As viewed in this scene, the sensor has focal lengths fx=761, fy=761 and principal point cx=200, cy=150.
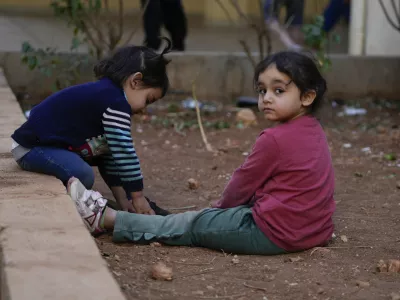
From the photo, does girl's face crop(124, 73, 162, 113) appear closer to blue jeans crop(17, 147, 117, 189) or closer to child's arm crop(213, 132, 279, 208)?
blue jeans crop(17, 147, 117, 189)

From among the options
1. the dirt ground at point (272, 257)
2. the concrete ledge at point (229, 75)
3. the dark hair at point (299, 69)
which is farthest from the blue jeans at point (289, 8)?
the dark hair at point (299, 69)

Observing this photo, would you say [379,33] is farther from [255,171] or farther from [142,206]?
[255,171]

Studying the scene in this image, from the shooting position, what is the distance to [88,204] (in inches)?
141

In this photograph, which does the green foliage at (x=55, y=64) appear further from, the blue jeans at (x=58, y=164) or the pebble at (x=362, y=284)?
the pebble at (x=362, y=284)

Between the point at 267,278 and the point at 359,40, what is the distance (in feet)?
22.5

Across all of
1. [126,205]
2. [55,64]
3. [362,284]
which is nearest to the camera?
[362,284]

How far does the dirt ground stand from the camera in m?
2.93

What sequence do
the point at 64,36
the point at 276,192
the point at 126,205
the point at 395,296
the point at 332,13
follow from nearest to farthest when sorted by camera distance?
the point at 395,296
the point at 276,192
the point at 126,205
the point at 332,13
the point at 64,36

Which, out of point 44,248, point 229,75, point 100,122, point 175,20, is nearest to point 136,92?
point 100,122

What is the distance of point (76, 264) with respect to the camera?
2.55 meters

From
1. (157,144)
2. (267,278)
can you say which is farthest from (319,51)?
(267,278)

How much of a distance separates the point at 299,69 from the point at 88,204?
1.17 m

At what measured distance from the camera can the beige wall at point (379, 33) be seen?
28.5 feet

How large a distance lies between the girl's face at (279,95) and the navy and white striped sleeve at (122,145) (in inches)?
27.6
